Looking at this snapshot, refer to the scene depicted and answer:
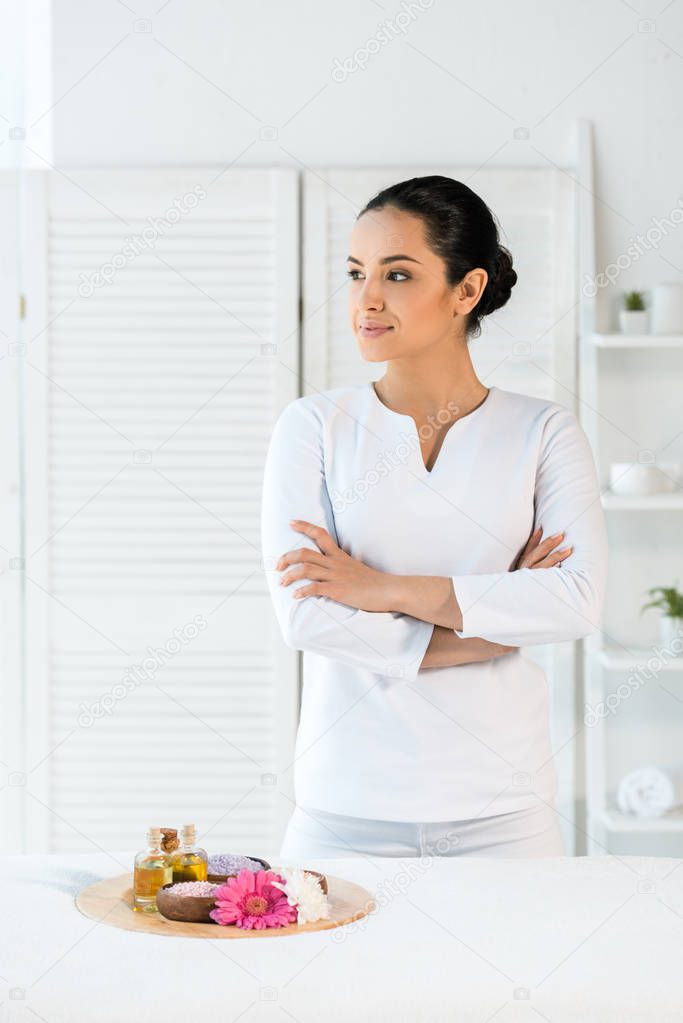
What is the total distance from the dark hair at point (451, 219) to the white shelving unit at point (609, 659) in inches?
34.4

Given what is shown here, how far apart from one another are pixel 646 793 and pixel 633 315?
1036mm

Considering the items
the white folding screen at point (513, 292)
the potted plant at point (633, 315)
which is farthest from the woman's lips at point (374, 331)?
the potted plant at point (633, 315)

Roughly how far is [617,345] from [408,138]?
0.65 meters

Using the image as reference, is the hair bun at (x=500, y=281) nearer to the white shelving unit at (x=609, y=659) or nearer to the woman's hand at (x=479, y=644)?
the woman's hand at (x=479, y=644)

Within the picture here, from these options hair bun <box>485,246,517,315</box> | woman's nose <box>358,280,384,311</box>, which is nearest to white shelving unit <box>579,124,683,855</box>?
hair bun <box>485,246,517,315</box>

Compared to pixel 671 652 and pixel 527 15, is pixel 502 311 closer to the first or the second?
pixel 527 15

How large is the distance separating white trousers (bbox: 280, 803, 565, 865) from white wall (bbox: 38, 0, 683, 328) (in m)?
1.58

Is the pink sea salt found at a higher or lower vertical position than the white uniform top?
lower

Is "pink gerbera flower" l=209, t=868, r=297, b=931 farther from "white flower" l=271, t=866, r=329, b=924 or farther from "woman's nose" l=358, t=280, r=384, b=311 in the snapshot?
"woman's nose" l=358, t=280, r=384, b=311

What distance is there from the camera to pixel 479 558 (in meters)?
1.67

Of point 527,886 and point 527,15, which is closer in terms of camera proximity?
point 527,886

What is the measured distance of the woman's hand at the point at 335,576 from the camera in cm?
162

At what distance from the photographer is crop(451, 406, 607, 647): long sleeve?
5.28 ft

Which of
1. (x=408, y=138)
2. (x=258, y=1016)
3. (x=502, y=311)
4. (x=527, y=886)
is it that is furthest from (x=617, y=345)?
(x=258, y=1016)
